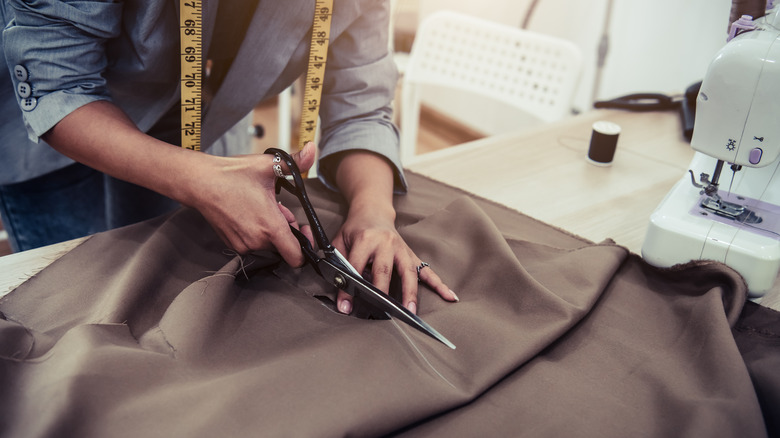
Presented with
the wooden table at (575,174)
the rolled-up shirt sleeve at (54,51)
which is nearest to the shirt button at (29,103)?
the rolled-up shirt sleeve at (54,51)

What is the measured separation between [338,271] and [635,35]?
2.77m

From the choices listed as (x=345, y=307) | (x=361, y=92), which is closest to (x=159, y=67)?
(x=361, y=92)

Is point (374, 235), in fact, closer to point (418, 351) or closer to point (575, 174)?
point (418, 351)

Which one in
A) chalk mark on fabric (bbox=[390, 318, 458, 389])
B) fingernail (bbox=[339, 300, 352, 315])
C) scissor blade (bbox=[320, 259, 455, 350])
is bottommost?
fingernail (bbox=[339, 300, 352, 315])

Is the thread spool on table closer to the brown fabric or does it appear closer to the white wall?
the brown fabric

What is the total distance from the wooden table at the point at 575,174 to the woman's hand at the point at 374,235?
10.8 inches

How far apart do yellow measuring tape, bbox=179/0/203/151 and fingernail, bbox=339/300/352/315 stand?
54 centimetres

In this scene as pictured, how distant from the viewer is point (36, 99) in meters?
1.03

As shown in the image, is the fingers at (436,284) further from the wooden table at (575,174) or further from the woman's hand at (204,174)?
the wooden table at (575,174)

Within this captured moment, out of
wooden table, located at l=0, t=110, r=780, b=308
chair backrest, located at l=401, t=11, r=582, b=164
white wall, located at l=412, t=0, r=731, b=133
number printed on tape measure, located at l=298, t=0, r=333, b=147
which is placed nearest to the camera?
number printed on tape measure, located at l=298, t=0, r=333, b=147

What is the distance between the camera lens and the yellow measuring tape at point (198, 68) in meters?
1.10

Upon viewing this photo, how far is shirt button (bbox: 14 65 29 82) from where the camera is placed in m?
1.01

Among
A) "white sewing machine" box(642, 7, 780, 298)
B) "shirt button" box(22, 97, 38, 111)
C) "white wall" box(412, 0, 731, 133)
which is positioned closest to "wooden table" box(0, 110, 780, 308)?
"white sewing machine" box(642, 7, 780, 298)

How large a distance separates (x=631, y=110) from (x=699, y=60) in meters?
1.06
